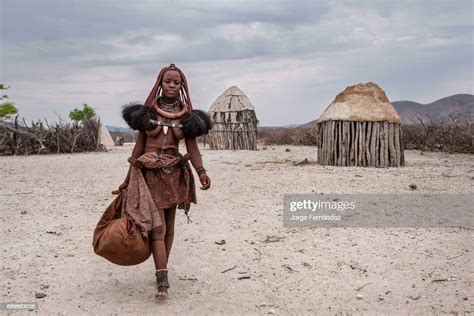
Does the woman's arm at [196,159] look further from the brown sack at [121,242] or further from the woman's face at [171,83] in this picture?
the brown sack at [121,242]

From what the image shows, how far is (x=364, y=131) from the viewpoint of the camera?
31.7 ft

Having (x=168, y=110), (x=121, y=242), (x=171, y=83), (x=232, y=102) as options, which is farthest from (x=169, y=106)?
(x=232, y=102)

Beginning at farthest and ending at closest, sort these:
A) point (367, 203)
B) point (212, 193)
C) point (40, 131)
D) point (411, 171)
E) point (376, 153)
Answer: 1. point (40, 131)
2. point (376, 153)
3. point (411, 171)
4. point (212, 193)
5. point (367, 203)

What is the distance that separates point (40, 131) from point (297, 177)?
377 inches

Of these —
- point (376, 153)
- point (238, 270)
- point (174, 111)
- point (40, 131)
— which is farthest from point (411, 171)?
point (40, 131)

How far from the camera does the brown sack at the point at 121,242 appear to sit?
10.5 feet

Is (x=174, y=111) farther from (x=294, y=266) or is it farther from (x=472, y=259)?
(x=472, y=259)

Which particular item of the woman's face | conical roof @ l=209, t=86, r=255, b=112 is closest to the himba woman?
the woman's face

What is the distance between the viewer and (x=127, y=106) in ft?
11.9

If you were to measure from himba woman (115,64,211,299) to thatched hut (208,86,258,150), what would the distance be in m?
13.3

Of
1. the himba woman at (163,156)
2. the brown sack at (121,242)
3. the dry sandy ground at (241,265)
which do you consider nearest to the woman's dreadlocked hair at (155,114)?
the himba woman at (163,156)

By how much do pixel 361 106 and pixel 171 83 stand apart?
6.91 metres

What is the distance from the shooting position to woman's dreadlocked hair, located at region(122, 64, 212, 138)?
344 centimetres

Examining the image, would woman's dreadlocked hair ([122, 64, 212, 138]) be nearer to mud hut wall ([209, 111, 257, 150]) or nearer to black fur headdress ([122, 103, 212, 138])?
black fur headdress ([122, 103, 212, 138])
